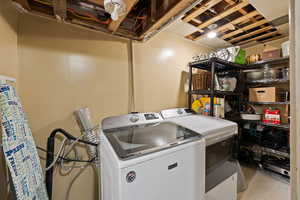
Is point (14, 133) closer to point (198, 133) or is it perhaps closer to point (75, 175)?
point (75, 175)

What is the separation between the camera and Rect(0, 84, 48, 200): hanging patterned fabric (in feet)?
2.31

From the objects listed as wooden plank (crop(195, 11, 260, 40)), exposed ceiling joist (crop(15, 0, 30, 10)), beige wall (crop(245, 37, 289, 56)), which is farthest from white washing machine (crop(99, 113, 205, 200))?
beige wall (crop(245, 37, 289, 56))

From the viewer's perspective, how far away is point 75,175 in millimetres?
1383

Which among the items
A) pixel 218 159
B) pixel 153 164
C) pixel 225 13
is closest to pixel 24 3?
pixel 153 164

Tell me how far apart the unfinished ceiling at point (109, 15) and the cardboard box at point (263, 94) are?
2.05m

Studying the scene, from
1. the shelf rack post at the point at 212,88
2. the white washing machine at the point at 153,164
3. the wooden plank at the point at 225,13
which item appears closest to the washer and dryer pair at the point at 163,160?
the white washing machine at the point at 153,164

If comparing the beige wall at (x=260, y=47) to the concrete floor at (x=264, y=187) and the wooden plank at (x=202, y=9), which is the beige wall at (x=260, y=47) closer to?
the wooden plank at (x=202, y=9)

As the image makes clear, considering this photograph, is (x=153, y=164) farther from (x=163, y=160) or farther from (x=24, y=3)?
(x=24, y=3)

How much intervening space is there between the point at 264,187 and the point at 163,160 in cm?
210

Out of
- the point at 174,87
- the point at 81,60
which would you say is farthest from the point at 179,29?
the point at 81,60

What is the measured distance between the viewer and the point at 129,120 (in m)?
1.31

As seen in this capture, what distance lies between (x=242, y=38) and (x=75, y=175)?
338 centimetres

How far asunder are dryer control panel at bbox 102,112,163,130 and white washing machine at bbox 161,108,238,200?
0.53 feet

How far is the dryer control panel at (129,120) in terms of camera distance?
1.21 meters
